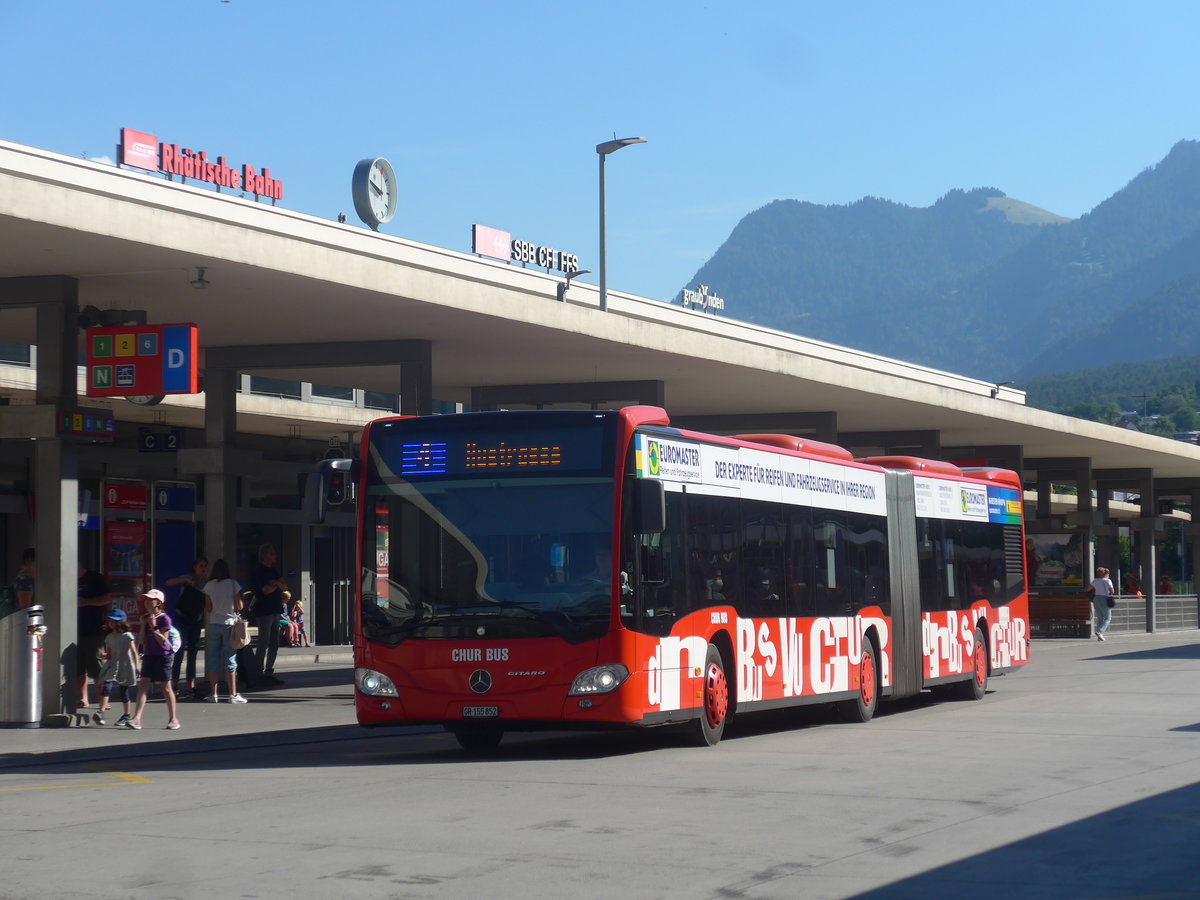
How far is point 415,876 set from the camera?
27.6 ft

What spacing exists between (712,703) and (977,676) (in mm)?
8757

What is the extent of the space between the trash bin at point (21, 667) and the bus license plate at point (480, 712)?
6.16 meters

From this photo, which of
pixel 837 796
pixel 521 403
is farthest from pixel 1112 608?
pixel 837 796

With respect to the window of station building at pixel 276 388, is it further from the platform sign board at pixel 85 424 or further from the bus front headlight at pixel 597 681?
the bus front headlight at pixel 597 681

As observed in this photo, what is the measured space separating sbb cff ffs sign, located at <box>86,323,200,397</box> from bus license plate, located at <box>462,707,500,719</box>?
6481mm

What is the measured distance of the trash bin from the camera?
723 inches

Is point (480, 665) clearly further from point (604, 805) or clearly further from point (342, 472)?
point (604, 805)

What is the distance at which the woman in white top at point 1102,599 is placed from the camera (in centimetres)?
4544

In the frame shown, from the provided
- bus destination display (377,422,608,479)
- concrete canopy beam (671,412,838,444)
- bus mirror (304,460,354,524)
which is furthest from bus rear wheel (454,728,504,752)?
concrete canopy beam (671,412,838,444)

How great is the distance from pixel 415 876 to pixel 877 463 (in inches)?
567

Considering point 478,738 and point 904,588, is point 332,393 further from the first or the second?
point 478,738

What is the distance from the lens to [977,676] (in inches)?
934

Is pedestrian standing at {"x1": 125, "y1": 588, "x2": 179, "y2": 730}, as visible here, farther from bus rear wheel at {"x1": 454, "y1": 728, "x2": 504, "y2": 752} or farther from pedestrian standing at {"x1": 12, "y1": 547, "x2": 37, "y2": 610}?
bus rear wheel at {"x1": 454, "y1": 728, "x2": 504, "y2": 752}

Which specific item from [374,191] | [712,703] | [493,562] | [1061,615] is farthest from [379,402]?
[493,562]
